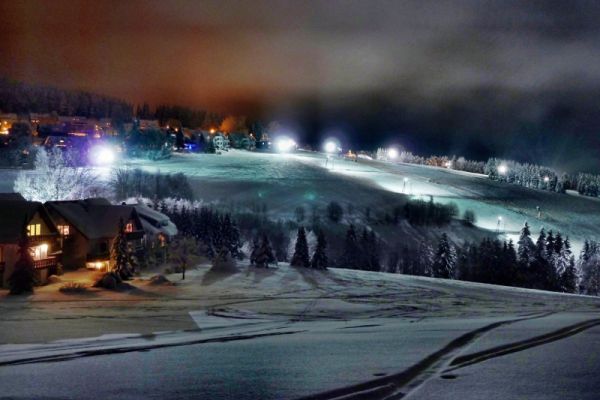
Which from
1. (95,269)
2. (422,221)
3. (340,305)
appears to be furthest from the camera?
(422,221)

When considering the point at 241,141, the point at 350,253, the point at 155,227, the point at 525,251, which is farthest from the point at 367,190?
the point at 241,141

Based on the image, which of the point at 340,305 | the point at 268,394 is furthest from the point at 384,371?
the point at 340,305

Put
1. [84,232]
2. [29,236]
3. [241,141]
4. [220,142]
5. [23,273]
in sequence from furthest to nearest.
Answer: [241,141] < [220,142] < [84,232] < [29,236] < [23,273]

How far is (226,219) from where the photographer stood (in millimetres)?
70812

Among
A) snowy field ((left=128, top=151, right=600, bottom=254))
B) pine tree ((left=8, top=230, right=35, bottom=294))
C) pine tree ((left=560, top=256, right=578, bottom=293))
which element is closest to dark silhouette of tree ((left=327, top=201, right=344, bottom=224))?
snowy field ((left=128, top=151, right=600, bottom=254))

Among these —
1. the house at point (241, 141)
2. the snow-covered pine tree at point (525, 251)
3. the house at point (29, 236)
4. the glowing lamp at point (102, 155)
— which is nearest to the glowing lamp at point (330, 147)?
the house at point (241, 141)

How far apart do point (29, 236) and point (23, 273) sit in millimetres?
6586

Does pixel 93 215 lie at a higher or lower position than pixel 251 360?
higher

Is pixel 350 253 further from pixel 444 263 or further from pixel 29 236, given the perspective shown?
pixel 29 236

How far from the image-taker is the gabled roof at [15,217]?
137 feet

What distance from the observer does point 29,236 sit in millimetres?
43875

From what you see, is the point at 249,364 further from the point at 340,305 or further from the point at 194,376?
the point at 340,305

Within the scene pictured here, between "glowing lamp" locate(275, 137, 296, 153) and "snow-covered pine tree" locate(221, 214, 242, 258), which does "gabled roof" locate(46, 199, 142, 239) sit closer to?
"snow-covered pine tree" locate(221, 214, 242, 258)

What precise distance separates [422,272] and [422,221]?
21776mm
